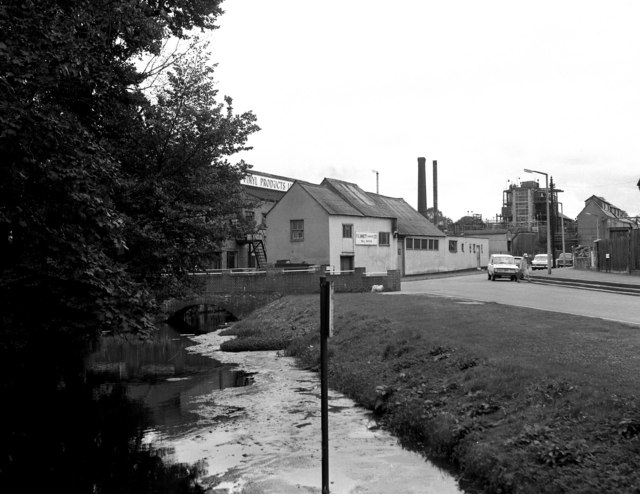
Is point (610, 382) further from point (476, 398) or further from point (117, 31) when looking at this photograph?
Result: point (117, 31)

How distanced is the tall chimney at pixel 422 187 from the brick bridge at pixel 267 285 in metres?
37.8

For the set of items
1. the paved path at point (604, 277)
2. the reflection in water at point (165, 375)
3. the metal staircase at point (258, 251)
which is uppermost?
the metal staircase at point (258, 251)

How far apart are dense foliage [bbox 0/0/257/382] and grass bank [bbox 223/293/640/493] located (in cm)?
490

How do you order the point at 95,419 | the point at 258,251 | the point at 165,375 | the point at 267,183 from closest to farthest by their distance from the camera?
the point at 95,419
the point at 165,375
the point at 258,251
the point at 267,183

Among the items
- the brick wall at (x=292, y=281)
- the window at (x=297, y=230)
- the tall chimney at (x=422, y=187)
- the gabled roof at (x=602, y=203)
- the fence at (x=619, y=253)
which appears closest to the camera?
the brick wall at (x=292, y=281)

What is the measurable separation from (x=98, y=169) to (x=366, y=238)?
133 ft

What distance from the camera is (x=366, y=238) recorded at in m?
48.8

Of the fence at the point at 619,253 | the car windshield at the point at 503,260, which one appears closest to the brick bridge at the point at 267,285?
the car windshield at the point at 503,260

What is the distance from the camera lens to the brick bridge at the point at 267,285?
117 feet

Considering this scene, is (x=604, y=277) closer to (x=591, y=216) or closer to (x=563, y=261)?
(x=563, y=261)

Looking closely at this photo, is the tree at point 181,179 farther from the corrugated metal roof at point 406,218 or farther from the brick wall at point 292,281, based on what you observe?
the corrugated metal roof at point 406,218

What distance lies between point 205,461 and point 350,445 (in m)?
2.30

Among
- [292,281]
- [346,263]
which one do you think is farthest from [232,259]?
[292,281]

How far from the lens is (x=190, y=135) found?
45.5ft
